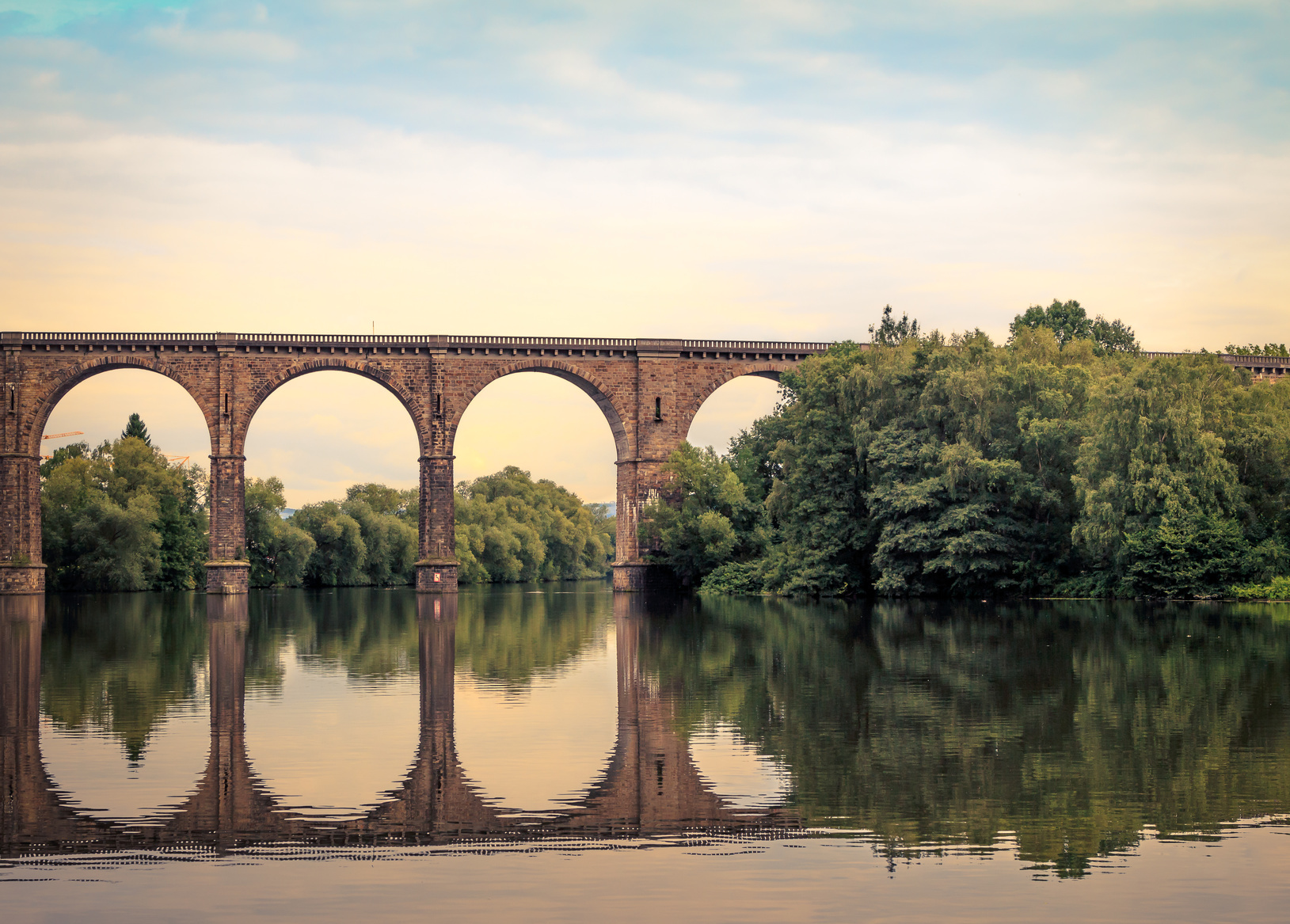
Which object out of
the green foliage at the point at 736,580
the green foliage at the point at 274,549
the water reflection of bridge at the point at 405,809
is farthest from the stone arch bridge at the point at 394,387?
the water reflection of bridge at the point at 405,809

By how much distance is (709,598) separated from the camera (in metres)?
46.3

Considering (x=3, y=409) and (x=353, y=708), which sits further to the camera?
(x=3, y=409)

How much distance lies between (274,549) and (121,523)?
9.86 metres

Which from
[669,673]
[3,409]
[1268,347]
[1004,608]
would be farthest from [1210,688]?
[1268,347]

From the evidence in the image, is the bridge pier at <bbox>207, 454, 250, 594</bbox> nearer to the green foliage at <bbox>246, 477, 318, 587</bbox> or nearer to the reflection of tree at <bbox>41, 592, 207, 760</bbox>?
the reflection of tree at <bbox>41, 592, 207, 760</bbox>

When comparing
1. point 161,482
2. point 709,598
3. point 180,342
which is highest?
point 180,342

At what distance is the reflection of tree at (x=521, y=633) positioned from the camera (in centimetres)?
2045

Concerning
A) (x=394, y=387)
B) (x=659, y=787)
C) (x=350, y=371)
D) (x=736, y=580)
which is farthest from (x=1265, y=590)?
(x=350, y=371)

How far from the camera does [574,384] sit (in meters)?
56.7

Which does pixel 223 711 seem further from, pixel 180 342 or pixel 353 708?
pixel 180 342

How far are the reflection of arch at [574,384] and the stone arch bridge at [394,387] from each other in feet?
0.22

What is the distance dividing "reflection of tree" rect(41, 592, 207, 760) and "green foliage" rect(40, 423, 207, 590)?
25325 millimetres

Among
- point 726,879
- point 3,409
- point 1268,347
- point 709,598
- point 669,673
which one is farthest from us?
point 1268,347

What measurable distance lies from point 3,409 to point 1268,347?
6814 cm
